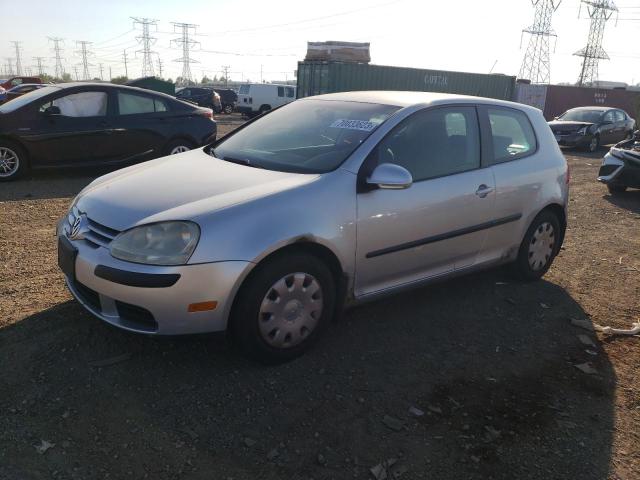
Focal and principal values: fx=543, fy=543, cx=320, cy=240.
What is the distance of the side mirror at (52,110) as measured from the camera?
784 centimetres

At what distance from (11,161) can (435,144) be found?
21.6 feet

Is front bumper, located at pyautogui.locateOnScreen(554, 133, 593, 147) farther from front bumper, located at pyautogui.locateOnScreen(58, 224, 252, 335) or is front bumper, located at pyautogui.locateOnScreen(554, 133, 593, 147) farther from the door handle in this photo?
front bumper, located at pyautogui.locateOnScreen(58, 224, 252, 335)

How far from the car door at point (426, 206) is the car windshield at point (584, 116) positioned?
1605 cm

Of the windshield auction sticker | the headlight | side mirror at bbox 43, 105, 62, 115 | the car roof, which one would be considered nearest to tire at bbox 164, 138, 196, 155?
side mirror at bbox 43, 105, 62, 115

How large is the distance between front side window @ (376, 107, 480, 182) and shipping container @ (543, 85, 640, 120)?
3062cm

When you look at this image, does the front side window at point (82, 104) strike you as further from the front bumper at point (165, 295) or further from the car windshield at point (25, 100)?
the front bumper at point (165, 295)

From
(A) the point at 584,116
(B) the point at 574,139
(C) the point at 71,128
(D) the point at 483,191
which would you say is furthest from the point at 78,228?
(A) the point at 584,116

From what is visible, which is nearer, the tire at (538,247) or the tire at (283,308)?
the tire at (283,308)

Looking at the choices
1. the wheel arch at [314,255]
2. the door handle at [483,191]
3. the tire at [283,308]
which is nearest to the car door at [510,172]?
the door handle at [483,191]

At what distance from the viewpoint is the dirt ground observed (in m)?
2.47

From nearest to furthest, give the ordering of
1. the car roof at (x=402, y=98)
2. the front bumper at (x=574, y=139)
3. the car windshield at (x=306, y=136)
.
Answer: the car windshield at (x=306, y=136) < the car roof at (x=402, y=98) < the front bumper at (x=574, y=139)

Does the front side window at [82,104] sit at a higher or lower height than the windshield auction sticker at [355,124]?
lower

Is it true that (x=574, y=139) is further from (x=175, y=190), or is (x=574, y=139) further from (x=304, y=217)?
(x=175, y=190)

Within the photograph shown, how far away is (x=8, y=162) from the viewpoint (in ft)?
25.5
